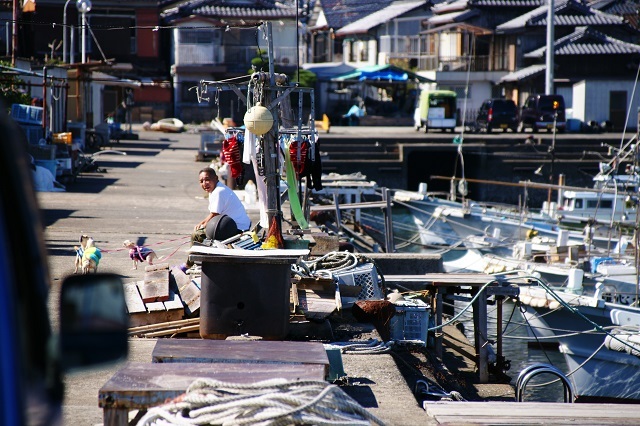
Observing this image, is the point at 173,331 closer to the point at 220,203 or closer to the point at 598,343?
the point at 220,203

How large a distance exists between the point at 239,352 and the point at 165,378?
0.88m

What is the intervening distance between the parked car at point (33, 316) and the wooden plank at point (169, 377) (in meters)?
2.28

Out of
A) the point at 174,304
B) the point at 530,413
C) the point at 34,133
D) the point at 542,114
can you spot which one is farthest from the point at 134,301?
the point at 542,114

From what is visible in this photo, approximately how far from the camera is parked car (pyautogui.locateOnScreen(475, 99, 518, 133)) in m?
37.0

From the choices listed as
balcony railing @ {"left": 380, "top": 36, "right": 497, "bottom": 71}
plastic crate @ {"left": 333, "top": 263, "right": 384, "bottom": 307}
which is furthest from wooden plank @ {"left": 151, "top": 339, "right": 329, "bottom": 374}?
balcony railing @ {"left": 380, "top": 36, "right": 497, "bottom": 71}

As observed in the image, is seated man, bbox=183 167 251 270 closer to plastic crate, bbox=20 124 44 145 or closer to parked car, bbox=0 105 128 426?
parked car, bbox=0 105 128 426

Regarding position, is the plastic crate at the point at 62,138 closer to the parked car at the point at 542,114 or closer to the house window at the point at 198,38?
the parked car at the point at 542,114

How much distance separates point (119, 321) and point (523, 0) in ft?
157

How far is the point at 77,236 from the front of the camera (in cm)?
1306

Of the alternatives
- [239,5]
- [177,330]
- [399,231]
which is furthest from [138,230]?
[239,5]

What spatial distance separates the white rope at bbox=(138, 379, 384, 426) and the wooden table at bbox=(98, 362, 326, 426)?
0.13 metres

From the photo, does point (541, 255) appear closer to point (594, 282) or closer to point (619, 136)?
point (594, 282)

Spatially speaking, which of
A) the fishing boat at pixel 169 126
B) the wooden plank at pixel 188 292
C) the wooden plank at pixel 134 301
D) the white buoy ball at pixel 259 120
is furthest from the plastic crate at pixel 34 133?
the fishing boat at pixel 169 126

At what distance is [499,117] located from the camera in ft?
122
